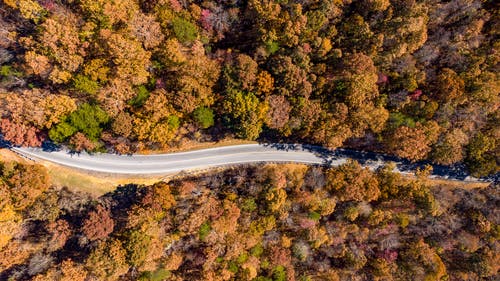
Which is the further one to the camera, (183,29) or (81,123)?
(183,29)

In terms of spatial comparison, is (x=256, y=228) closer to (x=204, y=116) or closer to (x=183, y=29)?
(x=204, y=116)

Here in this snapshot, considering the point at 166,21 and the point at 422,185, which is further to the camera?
the point at 422,185

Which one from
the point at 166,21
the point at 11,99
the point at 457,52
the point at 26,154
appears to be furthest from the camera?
the point at 457,52

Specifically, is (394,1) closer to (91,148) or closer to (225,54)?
(225,54)

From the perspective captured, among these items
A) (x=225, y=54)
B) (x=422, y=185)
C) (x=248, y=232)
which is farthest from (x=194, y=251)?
(x=422, y=185)

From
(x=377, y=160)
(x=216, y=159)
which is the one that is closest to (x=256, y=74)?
(x=216, y=159)

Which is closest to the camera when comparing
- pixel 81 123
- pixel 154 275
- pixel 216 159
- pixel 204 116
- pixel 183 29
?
pixel 81 123

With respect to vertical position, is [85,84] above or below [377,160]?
above

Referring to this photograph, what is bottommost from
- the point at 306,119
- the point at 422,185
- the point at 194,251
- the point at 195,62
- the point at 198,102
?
the point at 194,251
